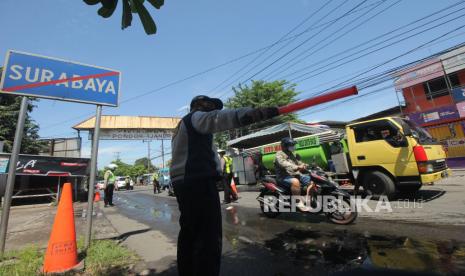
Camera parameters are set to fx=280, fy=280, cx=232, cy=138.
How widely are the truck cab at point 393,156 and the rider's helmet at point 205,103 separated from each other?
614 cm

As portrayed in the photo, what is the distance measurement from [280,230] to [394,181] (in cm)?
392

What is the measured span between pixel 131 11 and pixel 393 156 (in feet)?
23.1

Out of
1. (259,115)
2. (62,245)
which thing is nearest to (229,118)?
(259,115)

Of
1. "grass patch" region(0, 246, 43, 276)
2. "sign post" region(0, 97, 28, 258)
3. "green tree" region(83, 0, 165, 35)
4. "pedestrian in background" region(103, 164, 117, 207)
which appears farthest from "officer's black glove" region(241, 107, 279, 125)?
"pedestrian in background" region(103, 164, 117, 207)

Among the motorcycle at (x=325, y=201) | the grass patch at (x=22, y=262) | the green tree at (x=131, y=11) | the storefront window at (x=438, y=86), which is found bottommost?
the grass patch at (x=22, y=262)

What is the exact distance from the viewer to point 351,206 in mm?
5148

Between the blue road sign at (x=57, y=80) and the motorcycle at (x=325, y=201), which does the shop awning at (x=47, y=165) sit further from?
the motorcycle at (x=325, y=201)

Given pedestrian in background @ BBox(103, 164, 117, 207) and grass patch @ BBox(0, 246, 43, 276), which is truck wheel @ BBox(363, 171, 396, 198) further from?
pedestrian in background @ BBox(103, 164, 117, 207)

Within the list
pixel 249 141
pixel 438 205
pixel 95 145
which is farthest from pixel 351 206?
pixel 249 141

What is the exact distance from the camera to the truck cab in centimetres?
675

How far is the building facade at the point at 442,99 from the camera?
1559cm

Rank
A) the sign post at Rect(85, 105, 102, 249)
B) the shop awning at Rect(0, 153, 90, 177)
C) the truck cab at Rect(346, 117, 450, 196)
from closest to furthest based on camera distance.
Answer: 1. the sign post at Rect(85, 105, 102, 249)
2. the truck cab at Rect(346, 117, 450, 196)
3. the shop awning at Rect(0, 153, 90, 177)

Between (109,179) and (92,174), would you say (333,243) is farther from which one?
(109,179)

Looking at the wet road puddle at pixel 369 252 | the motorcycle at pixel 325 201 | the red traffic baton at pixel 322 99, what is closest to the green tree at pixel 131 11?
the red traffic baton at pixel 322 99
